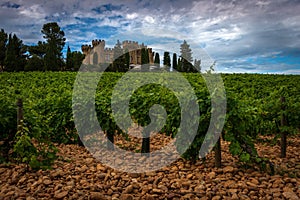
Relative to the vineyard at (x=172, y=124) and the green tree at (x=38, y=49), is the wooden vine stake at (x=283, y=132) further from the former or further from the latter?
the green tree at (x=38, y=49)

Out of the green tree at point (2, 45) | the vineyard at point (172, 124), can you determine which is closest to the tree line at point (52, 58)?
the green tree at point (2, 45)

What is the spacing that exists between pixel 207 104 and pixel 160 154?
1.58 metres

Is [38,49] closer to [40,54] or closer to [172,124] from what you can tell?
[40,54]

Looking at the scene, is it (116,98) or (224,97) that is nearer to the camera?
(224,97)

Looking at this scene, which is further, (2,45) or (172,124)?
(2,45)

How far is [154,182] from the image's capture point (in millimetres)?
3980

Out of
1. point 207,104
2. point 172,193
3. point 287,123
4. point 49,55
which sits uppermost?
point 49,55

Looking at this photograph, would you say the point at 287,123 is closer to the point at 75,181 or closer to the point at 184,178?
the point at 184,178

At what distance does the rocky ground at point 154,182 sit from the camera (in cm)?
352

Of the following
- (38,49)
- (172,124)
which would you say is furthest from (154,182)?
(38,49)

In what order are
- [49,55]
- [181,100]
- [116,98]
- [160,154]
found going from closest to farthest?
1. [181,100]
2. [160,154]
3. [116,98]
4. [49,55]

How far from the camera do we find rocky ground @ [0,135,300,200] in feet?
11.6

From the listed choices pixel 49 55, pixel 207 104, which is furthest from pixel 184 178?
pixel 49 55

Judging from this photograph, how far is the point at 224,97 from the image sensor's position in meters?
4.27
